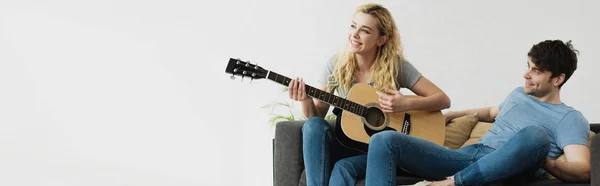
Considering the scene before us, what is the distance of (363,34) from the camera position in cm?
312

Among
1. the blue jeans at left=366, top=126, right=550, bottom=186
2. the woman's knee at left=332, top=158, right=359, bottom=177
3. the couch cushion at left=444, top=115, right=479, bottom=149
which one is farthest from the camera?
the couch cushion at left=444, top=115, right=479, bottom=149

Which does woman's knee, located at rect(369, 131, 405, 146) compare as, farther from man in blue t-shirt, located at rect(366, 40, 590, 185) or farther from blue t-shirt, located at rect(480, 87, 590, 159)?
blue t-shirt, located at rect(480, 87, 590, 159)

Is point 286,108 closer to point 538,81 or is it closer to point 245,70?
point 245,70

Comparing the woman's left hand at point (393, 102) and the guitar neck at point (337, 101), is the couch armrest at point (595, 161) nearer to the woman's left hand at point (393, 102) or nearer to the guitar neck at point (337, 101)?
the woman's left hand at point (393, 102)

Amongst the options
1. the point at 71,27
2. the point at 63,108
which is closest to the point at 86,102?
the point at 63,108

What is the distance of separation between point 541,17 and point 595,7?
252mm

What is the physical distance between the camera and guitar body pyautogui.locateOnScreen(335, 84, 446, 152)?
3033 mm

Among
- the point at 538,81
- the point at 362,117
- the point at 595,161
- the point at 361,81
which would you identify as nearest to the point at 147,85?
the point at 361,81

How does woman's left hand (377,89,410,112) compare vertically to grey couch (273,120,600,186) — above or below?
above

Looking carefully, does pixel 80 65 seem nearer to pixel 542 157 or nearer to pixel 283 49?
pixel 283 49

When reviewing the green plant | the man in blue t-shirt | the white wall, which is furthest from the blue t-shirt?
the green plant

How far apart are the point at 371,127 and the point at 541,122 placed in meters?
0.63

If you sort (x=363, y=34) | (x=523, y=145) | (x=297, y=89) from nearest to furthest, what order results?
(x=523, y=145), (x=297, y=89), (x=363, y=34)

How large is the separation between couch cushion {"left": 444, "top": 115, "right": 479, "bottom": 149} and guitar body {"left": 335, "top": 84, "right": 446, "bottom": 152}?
14cm
